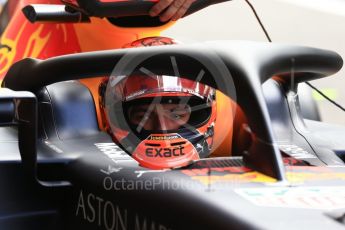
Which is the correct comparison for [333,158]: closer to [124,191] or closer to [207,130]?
[207,130]

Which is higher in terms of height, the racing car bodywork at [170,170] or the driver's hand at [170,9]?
the driver's hand at [170,9]

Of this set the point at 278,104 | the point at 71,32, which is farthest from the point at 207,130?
the point at 71,32

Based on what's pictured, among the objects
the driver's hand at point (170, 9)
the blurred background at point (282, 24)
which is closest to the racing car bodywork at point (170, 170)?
the driver's hand at point (170, 9)

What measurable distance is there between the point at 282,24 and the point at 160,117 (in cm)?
406

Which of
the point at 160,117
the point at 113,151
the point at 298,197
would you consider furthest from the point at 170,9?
the point at 298,197

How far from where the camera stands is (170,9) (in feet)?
6.79

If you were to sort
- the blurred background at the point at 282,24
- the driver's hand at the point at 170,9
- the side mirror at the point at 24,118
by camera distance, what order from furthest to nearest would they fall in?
the blurred background at the point at 282,24, the driver's hand at the point at 170,9, the side mirror at the point at 24,118

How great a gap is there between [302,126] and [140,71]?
0.57 meters

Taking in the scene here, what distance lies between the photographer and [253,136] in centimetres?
138

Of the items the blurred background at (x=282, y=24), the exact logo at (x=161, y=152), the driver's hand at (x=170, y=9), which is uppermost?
the driver's hand at (x=170, y=9)

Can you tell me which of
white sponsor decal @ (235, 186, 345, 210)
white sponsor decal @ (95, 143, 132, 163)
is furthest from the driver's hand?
white sponsor decal @ (235, 186, 345, 210)

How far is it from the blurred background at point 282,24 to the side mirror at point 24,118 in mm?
3430

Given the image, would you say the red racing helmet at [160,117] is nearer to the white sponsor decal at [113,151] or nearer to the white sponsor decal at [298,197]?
the white sponsor decal at [113,151]

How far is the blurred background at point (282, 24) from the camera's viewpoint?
5.13m
